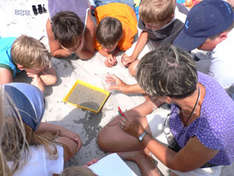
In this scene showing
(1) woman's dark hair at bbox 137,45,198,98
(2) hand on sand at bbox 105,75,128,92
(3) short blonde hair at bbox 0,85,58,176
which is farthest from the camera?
(2) hand on sand at bbox 105,75,128,92

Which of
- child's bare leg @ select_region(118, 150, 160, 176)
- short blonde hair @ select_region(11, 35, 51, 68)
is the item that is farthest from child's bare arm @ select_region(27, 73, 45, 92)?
child's bare leg @ select_region(118, 150, 160, 176)

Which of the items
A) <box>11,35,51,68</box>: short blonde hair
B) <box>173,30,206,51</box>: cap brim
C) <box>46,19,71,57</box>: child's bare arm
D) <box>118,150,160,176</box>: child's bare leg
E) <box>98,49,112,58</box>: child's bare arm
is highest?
<box>173,30,206,51</box>: cap brim

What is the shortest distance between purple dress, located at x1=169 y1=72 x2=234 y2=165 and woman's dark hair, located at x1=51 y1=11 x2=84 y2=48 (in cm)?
98

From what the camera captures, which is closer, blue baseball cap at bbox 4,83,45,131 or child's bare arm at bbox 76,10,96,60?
blue baseball cap at bbox 4,83,45,131

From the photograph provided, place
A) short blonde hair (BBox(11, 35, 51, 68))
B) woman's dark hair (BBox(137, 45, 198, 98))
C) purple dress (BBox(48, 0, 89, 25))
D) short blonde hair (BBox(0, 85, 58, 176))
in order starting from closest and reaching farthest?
1. short blonde hair (BBox(0, 85, 58, 176))
2. woman's dark hair (BBox(137, 45, 198, 98))
3. short blonde hair (BBox(11, 35, 51, 68))
4. purple dress (BBox(48, 0, 89, 25))

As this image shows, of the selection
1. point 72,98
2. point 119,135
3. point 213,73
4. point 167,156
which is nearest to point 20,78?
point 72,98

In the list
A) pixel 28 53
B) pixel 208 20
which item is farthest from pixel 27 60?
pixel 208 20

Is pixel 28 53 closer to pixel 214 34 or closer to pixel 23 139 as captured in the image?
pixel 23 139

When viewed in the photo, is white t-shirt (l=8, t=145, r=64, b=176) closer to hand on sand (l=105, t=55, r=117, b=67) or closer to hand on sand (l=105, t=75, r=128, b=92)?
hand on sand (l=105, t=75, r=128, b=92)

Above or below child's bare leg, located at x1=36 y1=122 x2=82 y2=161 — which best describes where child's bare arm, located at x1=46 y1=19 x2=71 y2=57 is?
above

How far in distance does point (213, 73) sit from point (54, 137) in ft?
3.55

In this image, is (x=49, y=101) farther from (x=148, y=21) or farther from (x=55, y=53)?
(x=148, y=21)

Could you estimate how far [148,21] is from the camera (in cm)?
163

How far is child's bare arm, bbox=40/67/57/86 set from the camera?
172 centimetres
